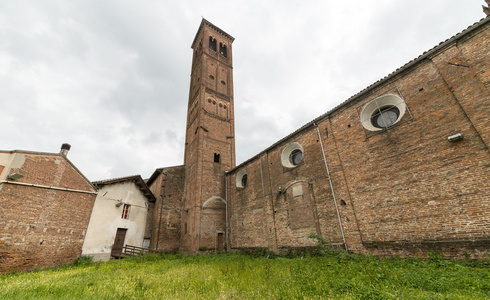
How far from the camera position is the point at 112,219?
48.2 ft

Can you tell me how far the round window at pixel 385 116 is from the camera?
8.90m

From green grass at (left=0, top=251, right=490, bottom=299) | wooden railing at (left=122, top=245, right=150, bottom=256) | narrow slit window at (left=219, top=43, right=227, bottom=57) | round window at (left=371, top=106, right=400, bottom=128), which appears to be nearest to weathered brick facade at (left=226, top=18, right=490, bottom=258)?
round window at (left=371, top=106, right=400, bottom=128)

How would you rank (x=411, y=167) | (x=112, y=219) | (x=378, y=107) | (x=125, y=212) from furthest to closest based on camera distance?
(x=125, y=212) → (x=112, y=219) → (x=378, y=107) → (x=411, y=167)

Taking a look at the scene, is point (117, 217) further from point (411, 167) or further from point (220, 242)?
point (411, 167)

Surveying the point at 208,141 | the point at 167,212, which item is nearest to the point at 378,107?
the point at 208,141

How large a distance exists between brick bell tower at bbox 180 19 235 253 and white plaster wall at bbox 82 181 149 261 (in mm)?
3566

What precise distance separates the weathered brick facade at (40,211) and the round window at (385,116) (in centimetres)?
1750

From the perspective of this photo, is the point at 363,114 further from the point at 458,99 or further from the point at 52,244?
the point at 52,244

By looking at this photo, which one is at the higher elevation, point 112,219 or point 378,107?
point 378,107

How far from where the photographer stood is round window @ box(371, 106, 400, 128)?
8.90m

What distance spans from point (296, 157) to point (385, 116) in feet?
17.7

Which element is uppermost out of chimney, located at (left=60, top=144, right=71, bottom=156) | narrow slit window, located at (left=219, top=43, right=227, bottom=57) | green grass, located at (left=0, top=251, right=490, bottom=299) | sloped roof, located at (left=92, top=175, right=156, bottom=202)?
narrow slit window, located at (left=219, top=43, right=227, bottom=57)

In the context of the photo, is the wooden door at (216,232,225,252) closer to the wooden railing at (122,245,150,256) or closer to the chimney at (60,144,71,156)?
the wooden railing at (122,245,150,256)

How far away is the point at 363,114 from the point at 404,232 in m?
5.26
